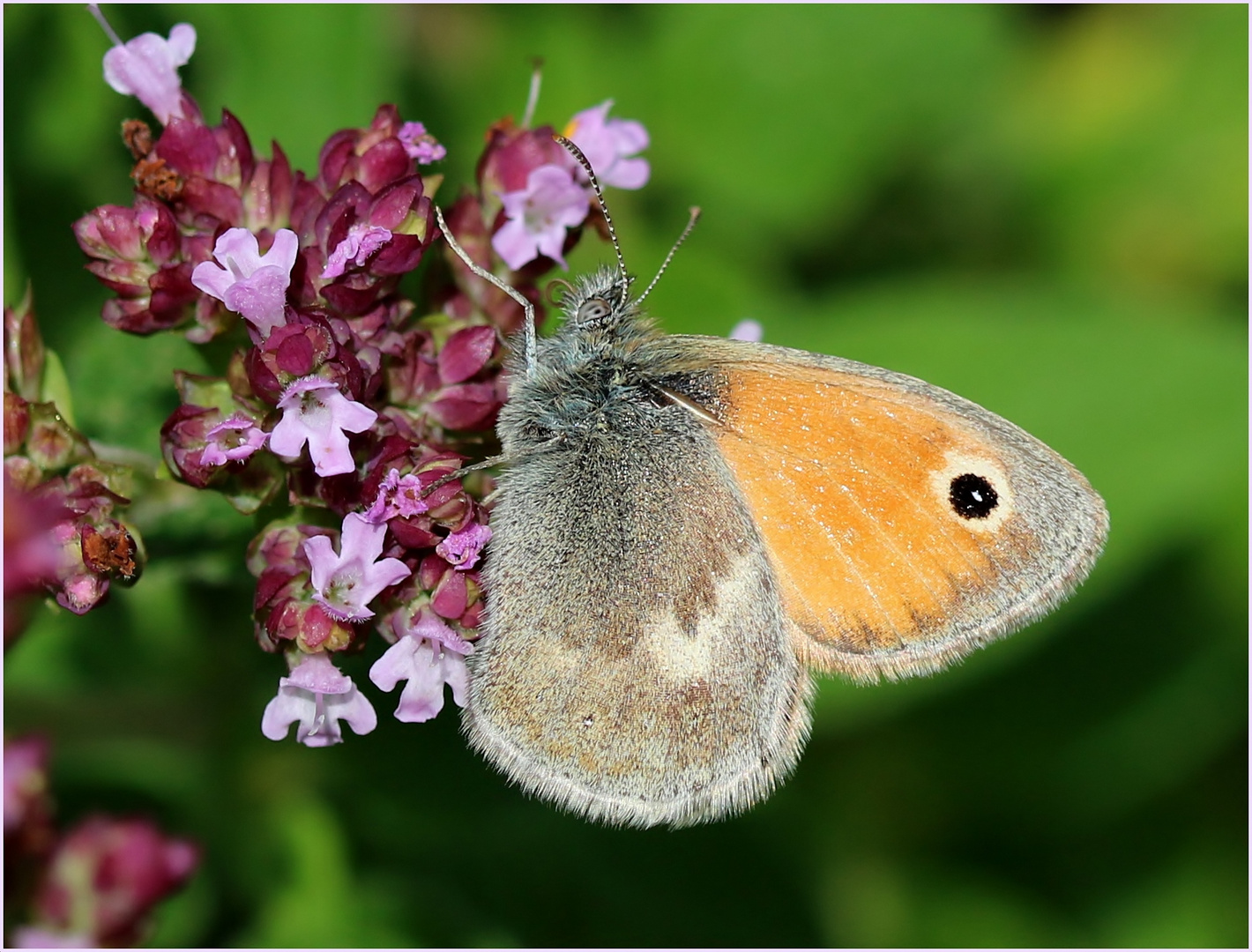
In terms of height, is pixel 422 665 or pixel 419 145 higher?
pixel 419 145

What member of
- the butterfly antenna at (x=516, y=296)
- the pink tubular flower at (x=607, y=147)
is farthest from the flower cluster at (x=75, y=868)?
the pink tubular flower at (x=607, y=147)

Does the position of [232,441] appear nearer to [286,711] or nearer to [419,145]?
[286,711]

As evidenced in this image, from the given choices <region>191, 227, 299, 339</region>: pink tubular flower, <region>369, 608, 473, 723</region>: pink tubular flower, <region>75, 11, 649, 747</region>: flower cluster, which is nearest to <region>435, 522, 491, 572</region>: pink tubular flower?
<region>75, 11, 649, 747</region>: flower cluster

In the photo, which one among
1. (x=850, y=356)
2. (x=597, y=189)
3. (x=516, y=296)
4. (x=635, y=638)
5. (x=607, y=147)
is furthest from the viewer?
(x=850, y=356)

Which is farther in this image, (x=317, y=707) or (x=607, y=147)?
(x=607, y=147)

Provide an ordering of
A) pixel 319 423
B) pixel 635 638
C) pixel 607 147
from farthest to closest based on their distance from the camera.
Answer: pixel 607 147, pixel 635 638, pixel 319 423

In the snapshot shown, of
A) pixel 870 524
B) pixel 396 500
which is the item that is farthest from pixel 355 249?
pixel 870 524

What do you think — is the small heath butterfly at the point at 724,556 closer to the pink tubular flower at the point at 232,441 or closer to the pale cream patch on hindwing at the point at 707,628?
the pale cream patch on hindwing at the point at 707,628

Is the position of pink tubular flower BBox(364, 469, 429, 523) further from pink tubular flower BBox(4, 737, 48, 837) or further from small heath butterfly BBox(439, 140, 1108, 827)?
pink tubular flower BBox(4, 737, 48, 837)

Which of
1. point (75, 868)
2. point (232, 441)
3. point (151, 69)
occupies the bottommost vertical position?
point (75, 868)
